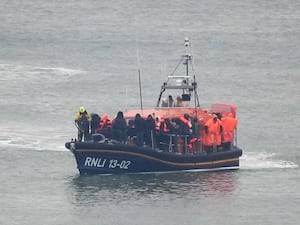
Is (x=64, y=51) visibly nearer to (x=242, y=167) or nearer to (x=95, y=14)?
(x=95, y=14)

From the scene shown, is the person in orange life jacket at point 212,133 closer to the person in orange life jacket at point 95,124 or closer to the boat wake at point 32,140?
the person in orange life jacket at point 95,124

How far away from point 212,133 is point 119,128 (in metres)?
2.81

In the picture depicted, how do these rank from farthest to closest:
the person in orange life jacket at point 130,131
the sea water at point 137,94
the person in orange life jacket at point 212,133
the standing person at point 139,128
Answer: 1. the person in orange life jacket at point 212,133
2. the person in orange life jacket at point 130,131
3. the standing person at point 139,128
4. the sea water at point 137,94

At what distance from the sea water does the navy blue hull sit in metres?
0.25

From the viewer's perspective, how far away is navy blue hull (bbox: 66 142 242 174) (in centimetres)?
5806

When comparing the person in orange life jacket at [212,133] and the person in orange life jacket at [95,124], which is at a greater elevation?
the person in orange life jacket at [95,124]

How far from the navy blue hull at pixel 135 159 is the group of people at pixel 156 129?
308mm

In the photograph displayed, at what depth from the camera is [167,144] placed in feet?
194

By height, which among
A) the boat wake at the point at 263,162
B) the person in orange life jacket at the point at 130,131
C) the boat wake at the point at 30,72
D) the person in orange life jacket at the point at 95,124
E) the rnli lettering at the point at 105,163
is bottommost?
the boat wake at the point at 263,162

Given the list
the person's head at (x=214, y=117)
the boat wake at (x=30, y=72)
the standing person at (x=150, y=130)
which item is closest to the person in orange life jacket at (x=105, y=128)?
the standing person at (x=150, y=130)

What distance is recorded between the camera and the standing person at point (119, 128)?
58219 millimetres

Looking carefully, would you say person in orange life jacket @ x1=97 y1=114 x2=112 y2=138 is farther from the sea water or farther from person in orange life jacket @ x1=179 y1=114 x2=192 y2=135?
person in orange life jacket @ x1=179 y1=114 x2=192 y2=135

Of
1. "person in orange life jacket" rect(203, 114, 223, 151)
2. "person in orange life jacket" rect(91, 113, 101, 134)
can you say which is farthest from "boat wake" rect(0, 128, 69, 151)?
"person in orange life jacket" rect(203, 114, 223, 151)

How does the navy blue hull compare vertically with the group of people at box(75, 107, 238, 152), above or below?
below
